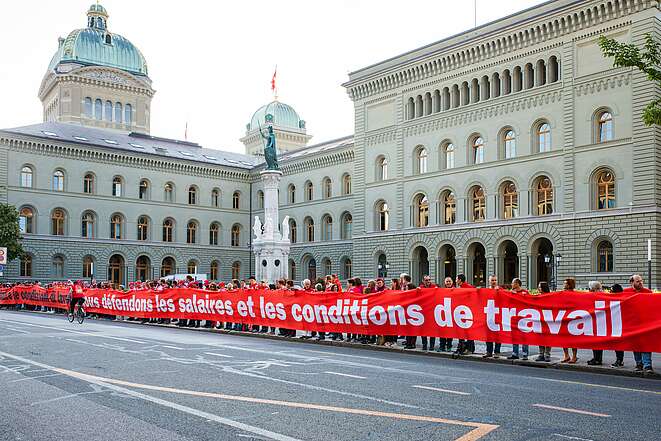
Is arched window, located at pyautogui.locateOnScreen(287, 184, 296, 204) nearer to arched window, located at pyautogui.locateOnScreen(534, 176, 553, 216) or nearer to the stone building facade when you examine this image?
the stone building facade

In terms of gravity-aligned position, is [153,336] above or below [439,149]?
below

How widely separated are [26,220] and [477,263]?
39.1 m

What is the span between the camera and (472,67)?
170ft

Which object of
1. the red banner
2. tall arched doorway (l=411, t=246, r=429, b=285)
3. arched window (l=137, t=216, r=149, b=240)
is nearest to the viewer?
the red banner

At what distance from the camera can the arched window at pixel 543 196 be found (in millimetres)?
47344

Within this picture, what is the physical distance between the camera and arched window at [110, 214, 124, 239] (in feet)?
231

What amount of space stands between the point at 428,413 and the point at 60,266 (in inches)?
2447

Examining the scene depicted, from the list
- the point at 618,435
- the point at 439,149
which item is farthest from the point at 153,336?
the point at 439,149

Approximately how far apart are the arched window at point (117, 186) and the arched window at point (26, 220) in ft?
26.7

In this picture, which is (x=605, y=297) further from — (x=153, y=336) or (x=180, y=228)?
(x=180, y=228)

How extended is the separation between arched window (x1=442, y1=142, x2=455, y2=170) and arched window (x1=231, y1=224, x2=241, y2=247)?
3251 centimetres

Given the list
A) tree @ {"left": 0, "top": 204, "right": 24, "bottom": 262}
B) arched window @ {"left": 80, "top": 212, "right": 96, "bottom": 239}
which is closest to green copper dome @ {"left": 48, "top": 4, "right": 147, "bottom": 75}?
arched window @ {"left": 80, "top": 212, "right": 96, "bottom": 239}

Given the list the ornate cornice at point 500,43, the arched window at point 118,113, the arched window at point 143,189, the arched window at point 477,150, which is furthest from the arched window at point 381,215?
the arched window at point 118,113

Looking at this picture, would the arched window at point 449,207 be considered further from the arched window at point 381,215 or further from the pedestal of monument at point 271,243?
the pedestal of monument at point 271,243
